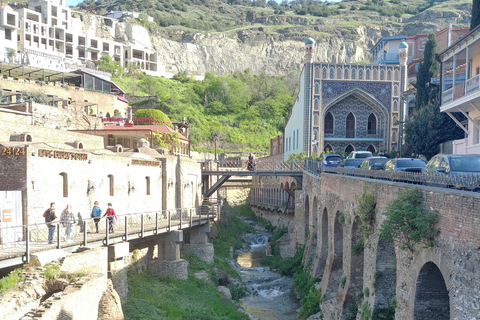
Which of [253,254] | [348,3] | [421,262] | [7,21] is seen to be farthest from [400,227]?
[348,3]

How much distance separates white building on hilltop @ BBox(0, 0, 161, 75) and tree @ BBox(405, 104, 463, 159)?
128 ft

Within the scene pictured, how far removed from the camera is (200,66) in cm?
10906

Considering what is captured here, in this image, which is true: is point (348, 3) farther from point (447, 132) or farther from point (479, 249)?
point (479, 249)

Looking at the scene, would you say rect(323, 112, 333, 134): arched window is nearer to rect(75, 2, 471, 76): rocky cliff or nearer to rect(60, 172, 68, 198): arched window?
rect(60, 172, 68, 198): arched window

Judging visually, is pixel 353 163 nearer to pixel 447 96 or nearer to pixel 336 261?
pixel 447 96

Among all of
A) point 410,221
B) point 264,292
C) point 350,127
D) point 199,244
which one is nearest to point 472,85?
point 410,221

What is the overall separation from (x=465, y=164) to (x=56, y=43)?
73513mm

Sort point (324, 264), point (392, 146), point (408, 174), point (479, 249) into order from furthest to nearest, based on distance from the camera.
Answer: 1. point (392, 146)
2. point (324, 264)
3. point (408, 174)
4. point (479, 249)

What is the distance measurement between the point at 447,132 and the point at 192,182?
1582cm

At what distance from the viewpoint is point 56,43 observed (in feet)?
252

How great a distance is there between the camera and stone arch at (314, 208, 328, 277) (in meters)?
23.7

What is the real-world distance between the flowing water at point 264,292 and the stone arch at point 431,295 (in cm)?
1153

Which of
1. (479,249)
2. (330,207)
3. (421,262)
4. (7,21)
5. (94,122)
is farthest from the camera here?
(7,21)

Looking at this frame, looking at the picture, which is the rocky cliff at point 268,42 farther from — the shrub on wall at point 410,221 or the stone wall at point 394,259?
the shrub on wall at point 410,221
